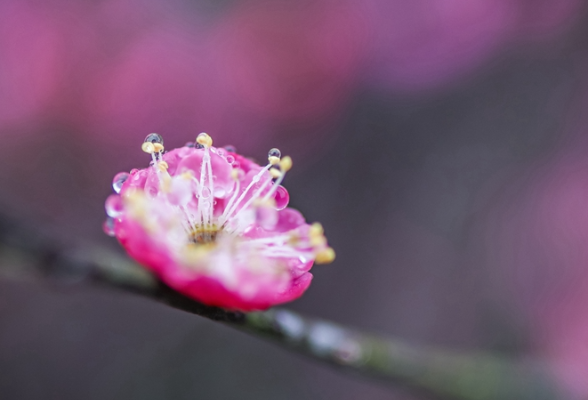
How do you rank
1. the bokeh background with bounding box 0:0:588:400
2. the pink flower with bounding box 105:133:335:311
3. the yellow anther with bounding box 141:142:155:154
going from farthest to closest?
the bokeh background with bounding box 0:0:588:400 → the yellow anther with bounding box 141:142:155:154 → the pink flower with bounding box 105:133:335:311

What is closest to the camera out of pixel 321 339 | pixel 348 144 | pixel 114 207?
pixel 114 207

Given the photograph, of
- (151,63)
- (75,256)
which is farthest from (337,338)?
(151,63)

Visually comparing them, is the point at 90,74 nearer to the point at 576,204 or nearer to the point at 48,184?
the point at 48,184

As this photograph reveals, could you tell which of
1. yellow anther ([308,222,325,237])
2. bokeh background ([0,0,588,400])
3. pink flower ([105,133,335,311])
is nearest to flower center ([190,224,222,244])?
pink flower ([105,133,335,311])

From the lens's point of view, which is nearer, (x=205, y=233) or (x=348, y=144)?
(x=205, y=233)

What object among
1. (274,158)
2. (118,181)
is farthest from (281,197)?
(118,181)

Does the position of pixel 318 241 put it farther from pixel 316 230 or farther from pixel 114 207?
pixel 114 207

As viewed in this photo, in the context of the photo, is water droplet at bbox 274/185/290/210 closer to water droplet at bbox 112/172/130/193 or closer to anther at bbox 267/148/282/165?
anther at bbox 267/148/282/165
